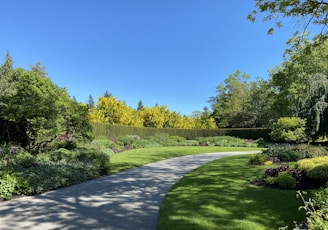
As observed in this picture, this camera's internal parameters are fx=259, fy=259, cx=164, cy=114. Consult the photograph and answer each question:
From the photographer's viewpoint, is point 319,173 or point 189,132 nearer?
point 319,173

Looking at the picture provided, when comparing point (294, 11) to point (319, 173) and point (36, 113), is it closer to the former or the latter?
point (319, 173)

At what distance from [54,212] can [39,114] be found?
708cm

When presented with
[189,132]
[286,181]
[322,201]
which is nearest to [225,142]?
[189,132]

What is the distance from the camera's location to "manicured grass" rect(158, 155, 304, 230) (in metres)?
4.27

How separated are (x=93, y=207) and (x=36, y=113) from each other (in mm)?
7143

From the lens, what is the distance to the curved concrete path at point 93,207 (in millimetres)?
4605

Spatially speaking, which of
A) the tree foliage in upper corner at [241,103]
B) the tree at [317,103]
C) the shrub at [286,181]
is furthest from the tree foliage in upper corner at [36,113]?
the tree foliage in upper corner at [241,103]

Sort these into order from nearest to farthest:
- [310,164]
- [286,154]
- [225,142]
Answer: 1. [310,164]
2. [286,154]
3. [225,142]

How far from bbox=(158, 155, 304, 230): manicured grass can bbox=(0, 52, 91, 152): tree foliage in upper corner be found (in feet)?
23.0

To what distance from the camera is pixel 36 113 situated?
36.6 feet

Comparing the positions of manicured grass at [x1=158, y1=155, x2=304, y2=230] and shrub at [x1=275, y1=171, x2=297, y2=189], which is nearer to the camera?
manicured grass at [x1=158, y1=155, x2=304, y2=230]

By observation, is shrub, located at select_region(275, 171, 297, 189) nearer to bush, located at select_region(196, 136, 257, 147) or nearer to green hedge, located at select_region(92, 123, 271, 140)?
green hedge, located at select_region(92, 123, 271, 140)

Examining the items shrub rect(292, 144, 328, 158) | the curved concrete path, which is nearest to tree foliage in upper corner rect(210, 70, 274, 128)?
shrub rect(292, 144, 328, 158)

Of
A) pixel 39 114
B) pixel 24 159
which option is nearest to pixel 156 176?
pixel 24 159
